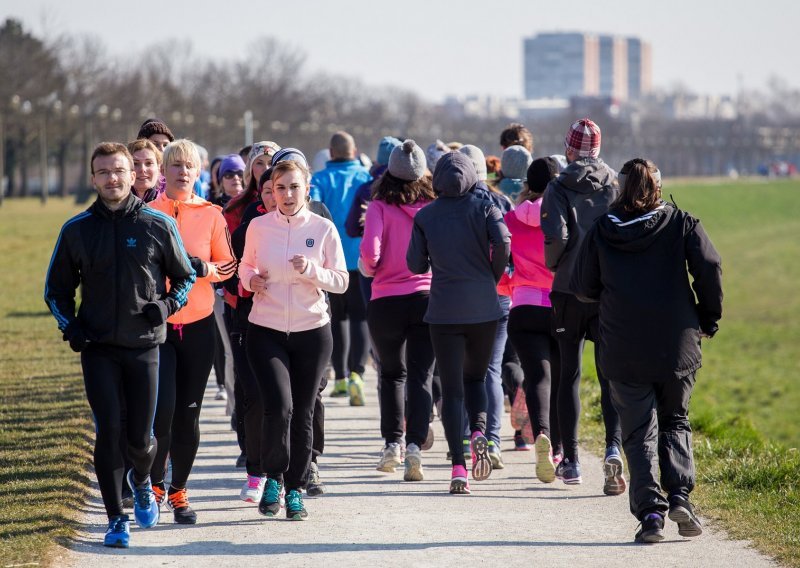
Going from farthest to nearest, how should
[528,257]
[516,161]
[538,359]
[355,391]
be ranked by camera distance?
[355,391]
[516,161]
[528,257]
[538,359]

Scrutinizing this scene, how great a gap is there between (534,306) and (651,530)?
219 centimetres

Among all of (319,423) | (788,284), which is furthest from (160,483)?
(788,284)

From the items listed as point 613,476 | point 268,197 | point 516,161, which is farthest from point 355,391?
point 268,197

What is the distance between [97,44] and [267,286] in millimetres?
76649

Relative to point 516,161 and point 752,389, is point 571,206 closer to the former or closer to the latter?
point 516,161

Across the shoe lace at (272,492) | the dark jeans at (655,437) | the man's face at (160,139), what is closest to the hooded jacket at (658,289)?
the dark jeans at (655,437)

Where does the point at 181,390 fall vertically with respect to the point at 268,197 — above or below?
below

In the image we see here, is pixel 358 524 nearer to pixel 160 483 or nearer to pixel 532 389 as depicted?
pixel 160 483

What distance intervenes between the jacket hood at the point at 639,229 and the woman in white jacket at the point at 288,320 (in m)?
1.48

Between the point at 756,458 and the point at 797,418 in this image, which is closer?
the point at 756,458

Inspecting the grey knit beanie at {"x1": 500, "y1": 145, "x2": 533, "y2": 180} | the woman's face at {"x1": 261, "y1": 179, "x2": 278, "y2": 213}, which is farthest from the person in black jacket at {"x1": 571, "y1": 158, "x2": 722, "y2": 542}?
the grey knit beanie at {"x1": 500, "y1": 145, "x2": 533, "y2": 180}

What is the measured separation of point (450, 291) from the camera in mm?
8031

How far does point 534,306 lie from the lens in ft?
28.2

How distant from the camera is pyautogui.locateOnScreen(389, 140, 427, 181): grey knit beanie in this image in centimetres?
828
